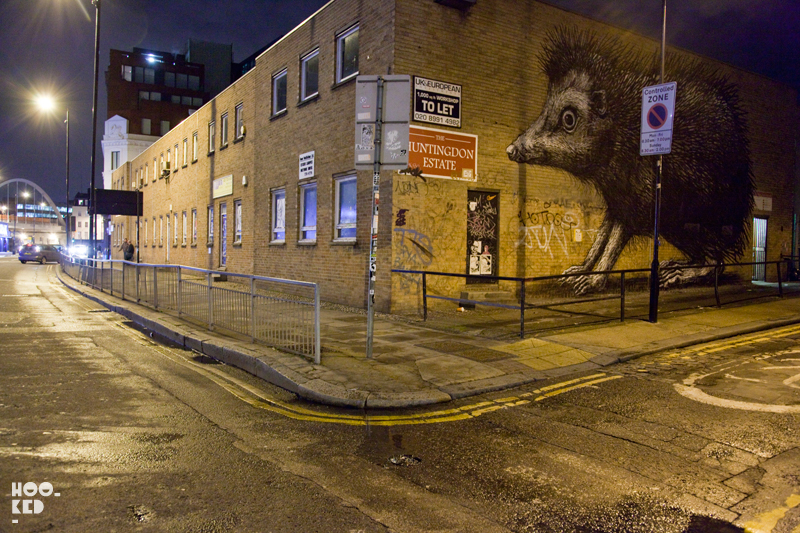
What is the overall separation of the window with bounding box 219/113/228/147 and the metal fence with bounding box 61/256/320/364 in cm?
882

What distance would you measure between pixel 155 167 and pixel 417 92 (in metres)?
28.8

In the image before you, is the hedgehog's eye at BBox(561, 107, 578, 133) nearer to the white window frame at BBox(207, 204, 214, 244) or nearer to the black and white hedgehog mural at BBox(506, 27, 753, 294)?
the black and white hedgehog mural at BBox(506, 27, 753, 294)

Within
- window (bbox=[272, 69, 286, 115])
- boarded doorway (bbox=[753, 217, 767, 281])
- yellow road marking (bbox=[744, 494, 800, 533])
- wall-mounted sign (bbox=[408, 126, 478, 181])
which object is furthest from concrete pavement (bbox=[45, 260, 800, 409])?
boarded doorway (bbox=[753, 217, 767, 281])

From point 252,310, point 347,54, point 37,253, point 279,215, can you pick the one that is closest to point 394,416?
point 252,310

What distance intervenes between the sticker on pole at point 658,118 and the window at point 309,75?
887cm

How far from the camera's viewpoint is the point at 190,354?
8891 millimetres

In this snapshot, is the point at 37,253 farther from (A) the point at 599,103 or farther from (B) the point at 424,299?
(A) the point at 599,103

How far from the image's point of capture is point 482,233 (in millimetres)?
13516

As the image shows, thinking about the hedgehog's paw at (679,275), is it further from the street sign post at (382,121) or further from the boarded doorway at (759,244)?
the street sign post at (382,121)

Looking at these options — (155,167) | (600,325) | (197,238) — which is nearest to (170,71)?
(155,167)

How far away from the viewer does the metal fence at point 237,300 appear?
25.6ft

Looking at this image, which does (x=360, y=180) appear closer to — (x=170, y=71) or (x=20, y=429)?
(x=20, y=429)

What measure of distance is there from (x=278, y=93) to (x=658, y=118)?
12115 mm

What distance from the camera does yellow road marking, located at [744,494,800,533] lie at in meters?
3.29
